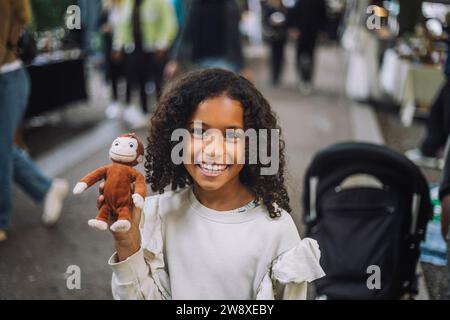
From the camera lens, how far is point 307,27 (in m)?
7.05

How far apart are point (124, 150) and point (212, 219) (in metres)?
0.21

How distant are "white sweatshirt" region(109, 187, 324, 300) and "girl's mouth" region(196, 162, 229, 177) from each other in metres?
0.08

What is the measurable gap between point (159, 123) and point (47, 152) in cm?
393

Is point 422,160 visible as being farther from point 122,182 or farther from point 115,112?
point 122,182

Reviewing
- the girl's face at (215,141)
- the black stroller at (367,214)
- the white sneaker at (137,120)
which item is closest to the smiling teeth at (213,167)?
the girl's face at (215,141)

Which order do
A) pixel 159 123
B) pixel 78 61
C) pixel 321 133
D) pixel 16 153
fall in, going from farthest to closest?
1. pixel 78 61
2. pixel 321 133
3. pixel 16 153
4. pixel 159 123

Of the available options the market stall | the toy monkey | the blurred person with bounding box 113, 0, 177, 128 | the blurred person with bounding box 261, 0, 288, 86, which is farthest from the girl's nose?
the blurred person with bounding box 261, 0, 288, 86

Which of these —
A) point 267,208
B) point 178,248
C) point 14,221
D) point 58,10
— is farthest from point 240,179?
point 14,221

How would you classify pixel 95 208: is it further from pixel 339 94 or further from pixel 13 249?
pixel 339 94

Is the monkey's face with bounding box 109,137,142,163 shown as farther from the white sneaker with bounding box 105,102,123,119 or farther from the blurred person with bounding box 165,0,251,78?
the white sneaker with bounding box 105,102,123,119

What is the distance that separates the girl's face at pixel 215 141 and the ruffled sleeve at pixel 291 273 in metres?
0.18

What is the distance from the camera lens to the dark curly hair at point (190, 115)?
0.97 metres

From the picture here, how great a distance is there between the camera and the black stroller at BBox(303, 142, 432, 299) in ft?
6.44

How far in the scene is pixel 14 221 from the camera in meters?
3.13
